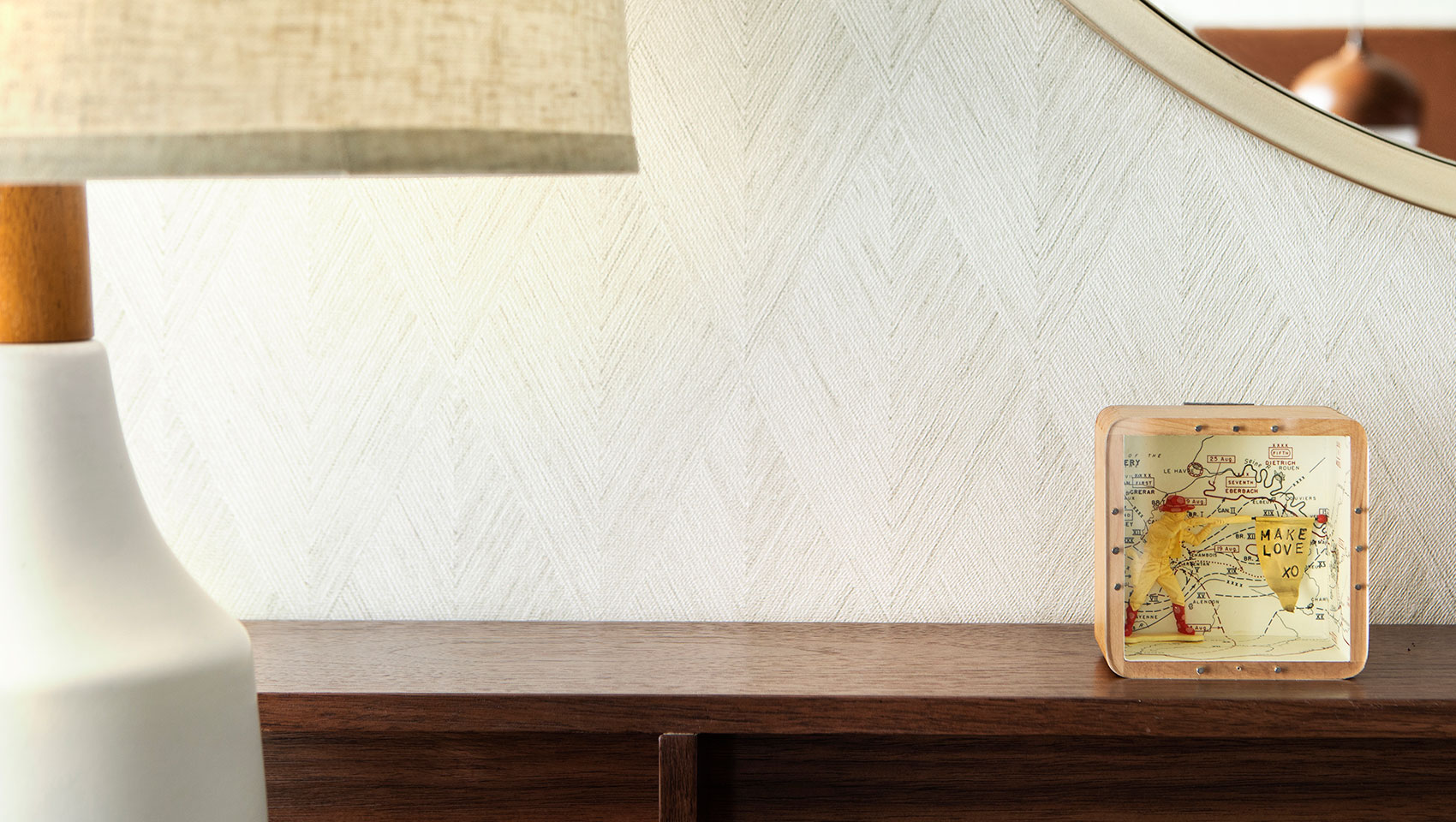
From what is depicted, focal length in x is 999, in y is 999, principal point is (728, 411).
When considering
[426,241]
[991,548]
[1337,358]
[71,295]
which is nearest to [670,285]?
[426,241]

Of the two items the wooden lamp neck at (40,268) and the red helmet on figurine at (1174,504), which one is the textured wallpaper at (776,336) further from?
the wooden lamp neck at (40,268)

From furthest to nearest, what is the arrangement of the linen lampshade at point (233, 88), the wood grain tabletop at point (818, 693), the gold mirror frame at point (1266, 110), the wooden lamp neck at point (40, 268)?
the gold mirror frame at point (1266, 110), the wood grain tabletop at point (818, 693), the wooden lamp neck at point (40, 268), the linen lampshade at point (233, 88)

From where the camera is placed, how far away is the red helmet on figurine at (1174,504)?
2.27 feet

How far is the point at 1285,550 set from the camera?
69cm

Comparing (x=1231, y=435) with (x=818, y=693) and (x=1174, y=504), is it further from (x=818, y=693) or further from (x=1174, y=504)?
(x=818, y=693)

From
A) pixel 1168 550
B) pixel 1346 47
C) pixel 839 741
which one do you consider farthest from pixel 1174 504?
pixel 1346 47

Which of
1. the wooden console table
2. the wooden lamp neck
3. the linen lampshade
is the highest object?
the linen lampshade

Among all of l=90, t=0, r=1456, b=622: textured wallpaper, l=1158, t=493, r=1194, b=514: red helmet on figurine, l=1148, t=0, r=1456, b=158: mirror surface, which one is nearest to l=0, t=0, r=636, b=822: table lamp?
l=90, t=0, r=1456, b=622: textured wallpaper

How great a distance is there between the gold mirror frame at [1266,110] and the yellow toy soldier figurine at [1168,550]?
322 mm

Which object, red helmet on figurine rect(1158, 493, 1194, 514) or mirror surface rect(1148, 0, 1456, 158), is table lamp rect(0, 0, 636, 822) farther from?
mirror surface rect(1148, 0, 1456, 158)

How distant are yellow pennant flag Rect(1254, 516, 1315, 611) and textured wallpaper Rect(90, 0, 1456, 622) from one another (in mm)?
150

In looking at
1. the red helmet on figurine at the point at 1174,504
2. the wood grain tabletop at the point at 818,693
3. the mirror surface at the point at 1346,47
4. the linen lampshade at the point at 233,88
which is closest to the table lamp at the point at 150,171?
the linen lampshade at the point at 233,88

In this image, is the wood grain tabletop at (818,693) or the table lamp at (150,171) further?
the wood grain tabletop at (818,693)

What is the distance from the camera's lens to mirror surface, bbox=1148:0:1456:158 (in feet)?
2.59
